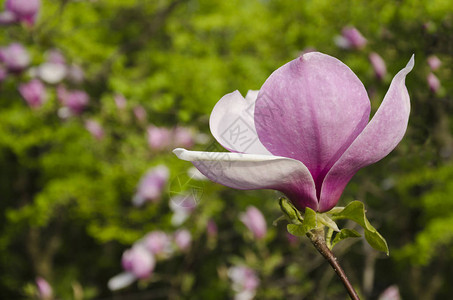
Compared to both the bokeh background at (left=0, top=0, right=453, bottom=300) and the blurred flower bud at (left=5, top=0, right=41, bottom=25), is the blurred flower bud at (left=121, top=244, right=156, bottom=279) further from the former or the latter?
the blurred flower bud at (left=5, top=0, right=41, bottom=25)

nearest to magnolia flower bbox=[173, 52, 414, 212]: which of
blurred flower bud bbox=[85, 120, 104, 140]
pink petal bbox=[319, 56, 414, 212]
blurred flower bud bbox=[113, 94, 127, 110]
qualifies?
pink petal bbox=[319, 56, 414, 212]

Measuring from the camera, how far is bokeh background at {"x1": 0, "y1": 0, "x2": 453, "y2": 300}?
1765 mm

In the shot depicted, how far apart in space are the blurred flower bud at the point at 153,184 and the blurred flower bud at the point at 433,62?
1636 millimetres

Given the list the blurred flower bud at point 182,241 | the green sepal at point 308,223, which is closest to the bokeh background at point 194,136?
the blurred flower bud at point 182,241

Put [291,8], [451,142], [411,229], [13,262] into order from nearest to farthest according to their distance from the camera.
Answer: [451,142] < [291,8] < [411,229] < [13,262]

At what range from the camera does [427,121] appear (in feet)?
4.59

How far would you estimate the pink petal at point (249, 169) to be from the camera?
0.40m

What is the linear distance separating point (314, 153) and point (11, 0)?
228cm

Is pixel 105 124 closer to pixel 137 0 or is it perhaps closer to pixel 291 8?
pixel 291 8

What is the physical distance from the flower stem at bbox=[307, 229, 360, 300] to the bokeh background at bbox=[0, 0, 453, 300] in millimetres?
136

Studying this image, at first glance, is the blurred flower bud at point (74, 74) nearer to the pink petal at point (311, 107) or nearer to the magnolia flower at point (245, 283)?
the magnolia flower at point (245, 283)

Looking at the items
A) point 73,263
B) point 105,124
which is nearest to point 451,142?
point 105,124

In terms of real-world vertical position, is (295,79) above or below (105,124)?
above

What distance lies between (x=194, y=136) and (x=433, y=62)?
166 centimetres
